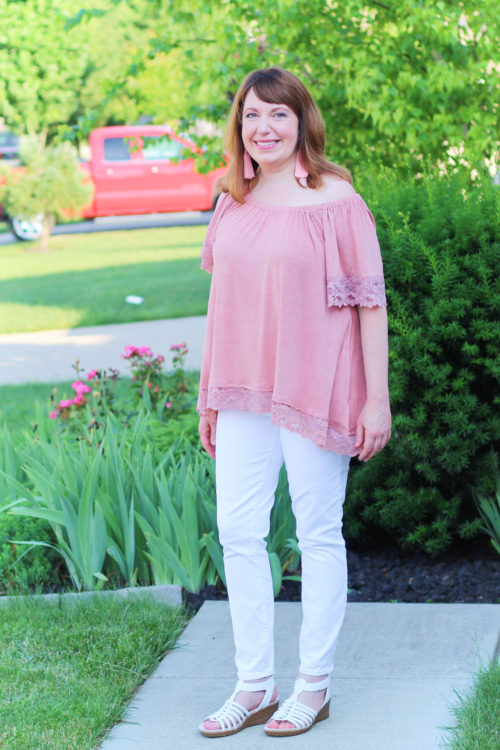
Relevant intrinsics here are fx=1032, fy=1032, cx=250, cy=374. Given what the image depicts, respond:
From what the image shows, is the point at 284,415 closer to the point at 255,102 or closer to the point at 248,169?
Answer: the point at 248,169

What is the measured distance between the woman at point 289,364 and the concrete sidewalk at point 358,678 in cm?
10

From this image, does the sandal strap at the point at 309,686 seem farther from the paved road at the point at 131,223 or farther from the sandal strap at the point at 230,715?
the paved road at the point at 131,223

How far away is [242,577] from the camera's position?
282 cm

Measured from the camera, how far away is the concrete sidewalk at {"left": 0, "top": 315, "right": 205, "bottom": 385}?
777 cm

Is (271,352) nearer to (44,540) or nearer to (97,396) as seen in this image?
(44,540)

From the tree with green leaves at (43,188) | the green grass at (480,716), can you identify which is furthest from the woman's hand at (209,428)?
the tree with green leaves at (43,188)

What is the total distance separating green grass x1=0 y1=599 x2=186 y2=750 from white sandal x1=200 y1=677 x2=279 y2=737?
0.31 m

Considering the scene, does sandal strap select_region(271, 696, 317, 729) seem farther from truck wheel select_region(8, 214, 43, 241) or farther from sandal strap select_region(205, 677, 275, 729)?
truck wheel select_region(8, 214, 43, 241)

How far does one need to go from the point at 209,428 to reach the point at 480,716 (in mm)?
1082

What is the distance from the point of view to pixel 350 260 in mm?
2691

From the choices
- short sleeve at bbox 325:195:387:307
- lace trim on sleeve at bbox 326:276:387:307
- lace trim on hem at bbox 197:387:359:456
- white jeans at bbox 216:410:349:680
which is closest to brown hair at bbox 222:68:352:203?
short sleeve at bbox 325:195:387:307

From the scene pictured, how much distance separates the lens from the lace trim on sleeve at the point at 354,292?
266cm

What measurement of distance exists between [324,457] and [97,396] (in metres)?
2.49

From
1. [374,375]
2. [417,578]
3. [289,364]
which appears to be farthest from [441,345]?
[289,364]
